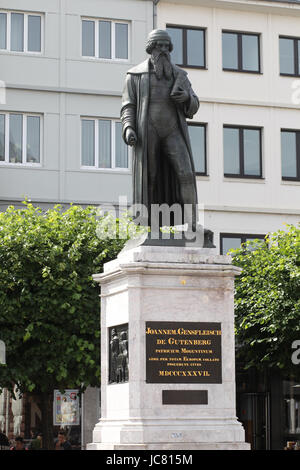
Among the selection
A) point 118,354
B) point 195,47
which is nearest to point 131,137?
point 118,354

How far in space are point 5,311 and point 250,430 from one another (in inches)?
481

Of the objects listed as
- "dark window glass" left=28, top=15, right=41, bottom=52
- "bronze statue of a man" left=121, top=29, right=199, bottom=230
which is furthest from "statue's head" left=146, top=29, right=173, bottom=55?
"dark window glass" left=28, top=15, right=41, bottom=52

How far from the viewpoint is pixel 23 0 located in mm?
34281

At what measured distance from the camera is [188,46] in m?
Result: 36.2

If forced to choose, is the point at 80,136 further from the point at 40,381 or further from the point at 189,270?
the point at 189,270

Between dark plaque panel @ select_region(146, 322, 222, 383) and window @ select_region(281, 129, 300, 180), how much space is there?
74.7 feet

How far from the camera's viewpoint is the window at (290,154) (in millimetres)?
36906

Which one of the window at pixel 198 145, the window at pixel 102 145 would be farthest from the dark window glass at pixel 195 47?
the window at pixel 102 145

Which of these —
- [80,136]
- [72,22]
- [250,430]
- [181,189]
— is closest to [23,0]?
[72,22]

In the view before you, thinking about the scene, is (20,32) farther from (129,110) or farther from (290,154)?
(129,110)

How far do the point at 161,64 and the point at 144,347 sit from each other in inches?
174

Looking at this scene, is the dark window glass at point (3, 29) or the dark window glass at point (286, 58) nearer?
the dark window glass at point (3, 29)

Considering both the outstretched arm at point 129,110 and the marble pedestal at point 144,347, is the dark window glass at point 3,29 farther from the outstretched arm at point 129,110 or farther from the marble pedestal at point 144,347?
the marble pedestal at point 144,347

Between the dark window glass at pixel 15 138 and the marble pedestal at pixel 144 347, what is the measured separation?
63.3 feet
